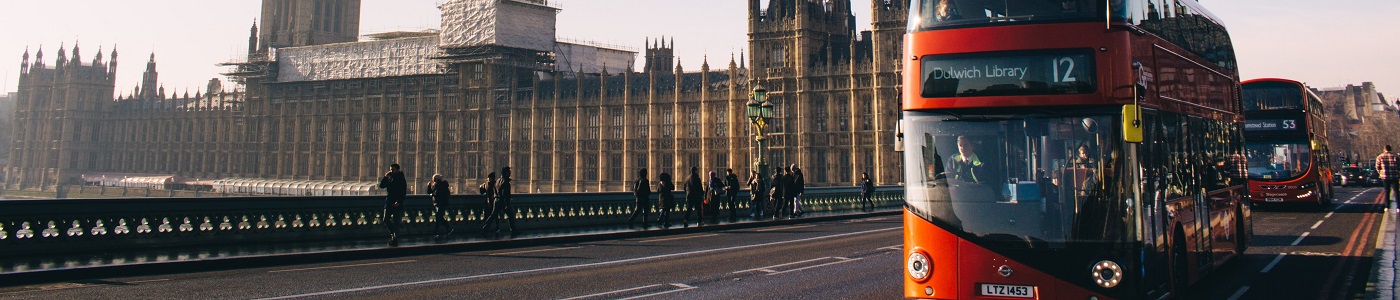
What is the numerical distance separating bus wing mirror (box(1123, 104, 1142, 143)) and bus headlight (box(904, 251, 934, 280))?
180 centimetres

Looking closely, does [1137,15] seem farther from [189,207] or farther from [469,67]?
[469,67]

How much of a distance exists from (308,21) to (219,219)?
9630 cm

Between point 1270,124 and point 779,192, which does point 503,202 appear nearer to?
point 779,192

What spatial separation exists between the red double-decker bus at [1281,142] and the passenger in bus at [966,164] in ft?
65.7

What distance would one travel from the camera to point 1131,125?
693cm

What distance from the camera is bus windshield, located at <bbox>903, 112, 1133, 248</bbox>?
6.94 metres

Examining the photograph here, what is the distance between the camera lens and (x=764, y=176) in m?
26.3

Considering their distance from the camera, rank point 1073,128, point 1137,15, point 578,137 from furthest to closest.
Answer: point 578,137
point 1137,15
point 1073,128

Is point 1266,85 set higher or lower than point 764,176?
higher

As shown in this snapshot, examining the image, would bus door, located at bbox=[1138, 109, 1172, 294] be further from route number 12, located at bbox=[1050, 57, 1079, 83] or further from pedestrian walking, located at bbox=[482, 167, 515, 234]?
pedestrian walking, located at bbox=[482, 167, 515, 234]

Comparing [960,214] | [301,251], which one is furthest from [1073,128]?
[301,251]

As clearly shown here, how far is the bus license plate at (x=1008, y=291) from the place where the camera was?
7.04 metres

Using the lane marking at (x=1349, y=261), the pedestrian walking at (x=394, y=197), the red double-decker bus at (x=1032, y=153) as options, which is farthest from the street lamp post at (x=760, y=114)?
the red double-decker bus at (x=1032, y=153)

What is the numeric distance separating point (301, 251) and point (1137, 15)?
42.0 feet
